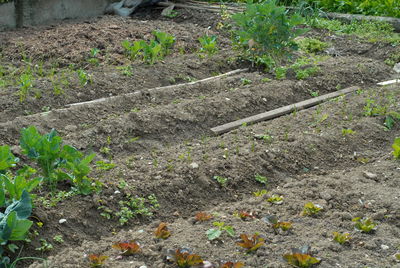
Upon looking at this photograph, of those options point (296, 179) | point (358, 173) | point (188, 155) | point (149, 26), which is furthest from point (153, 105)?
point (149, 26)

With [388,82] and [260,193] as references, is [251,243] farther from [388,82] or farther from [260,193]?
[388,82]

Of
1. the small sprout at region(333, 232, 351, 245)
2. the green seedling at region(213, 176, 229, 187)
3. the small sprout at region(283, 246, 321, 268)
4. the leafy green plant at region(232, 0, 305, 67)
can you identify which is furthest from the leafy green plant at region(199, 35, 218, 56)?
the small sprout at region(283, 246, 321, 268)

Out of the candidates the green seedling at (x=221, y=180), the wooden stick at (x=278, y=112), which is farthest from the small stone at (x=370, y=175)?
the wooden stick at (x=278, y=112)

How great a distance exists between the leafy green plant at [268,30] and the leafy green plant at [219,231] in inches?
165

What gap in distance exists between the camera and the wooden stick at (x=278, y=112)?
655 cm

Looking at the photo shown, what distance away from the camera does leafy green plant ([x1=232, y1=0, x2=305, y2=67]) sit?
317 inches

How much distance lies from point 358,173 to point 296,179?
52cm

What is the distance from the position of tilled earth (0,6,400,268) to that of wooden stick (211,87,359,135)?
0.56ft

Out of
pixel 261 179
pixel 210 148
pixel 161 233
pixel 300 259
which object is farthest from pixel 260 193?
pixel 300 259

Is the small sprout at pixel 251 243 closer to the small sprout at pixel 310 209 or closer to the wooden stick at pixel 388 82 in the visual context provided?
the small sprout at pixel 310 209

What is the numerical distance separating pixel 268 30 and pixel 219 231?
438 cm

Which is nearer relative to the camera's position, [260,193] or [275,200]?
[275,200]

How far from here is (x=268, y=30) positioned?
26.7 feet

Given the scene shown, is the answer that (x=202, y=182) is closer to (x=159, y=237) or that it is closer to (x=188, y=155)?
(x=188, y=155)
